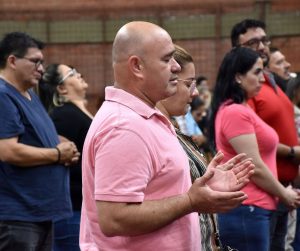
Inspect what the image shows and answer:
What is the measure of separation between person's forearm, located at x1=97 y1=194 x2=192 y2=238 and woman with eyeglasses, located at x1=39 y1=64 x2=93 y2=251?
2.77m

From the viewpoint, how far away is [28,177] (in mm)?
5109

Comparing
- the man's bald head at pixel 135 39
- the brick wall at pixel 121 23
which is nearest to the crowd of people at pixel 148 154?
the man's bald head at pixel 135 39

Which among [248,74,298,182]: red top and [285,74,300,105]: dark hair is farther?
[285,74,300,105]: dark hair

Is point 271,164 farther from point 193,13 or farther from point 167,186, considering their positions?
point 193,13

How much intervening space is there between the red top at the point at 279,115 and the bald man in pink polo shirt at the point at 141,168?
253cm

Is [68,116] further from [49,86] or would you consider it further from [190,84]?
[190,84]

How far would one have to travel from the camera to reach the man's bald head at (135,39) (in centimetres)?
313

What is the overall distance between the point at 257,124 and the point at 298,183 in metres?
1.24

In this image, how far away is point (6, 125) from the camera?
5.01 meters

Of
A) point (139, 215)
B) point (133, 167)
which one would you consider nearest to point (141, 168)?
point (133, 167)

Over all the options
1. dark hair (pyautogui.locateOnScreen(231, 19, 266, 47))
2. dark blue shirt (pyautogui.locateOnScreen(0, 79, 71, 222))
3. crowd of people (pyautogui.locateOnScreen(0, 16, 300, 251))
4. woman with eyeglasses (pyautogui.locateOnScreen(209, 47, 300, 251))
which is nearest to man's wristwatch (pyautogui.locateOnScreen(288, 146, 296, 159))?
crowd of people (pyautogui.locateOnScreen(0, 16, 300, 251))

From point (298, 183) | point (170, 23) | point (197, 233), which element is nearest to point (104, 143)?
point (197, 233)

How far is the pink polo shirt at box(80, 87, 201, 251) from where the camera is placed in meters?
3.00

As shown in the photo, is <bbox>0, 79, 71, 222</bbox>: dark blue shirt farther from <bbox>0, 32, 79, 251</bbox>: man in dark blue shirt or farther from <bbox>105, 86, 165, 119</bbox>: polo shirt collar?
<bbox>105, 86, 165, 119</bbox>: polo shirt collar
